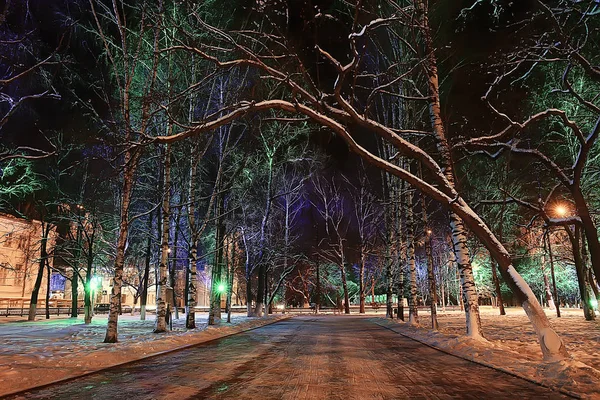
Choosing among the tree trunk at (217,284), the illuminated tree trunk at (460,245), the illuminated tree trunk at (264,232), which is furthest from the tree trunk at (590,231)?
the illuminated tree trunk at (264,232)

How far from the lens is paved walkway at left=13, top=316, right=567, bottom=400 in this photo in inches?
250

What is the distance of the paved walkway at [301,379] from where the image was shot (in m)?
6.34

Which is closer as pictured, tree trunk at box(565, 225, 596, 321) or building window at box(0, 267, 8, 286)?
tree trunk at box(565, 225, 596, 321)

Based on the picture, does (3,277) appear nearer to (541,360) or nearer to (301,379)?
(301,379)

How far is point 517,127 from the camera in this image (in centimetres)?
1078

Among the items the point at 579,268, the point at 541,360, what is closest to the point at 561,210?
the point at 579,268

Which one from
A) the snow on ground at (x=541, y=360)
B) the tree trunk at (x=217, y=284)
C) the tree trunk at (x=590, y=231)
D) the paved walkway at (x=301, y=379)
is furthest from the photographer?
the tree trunk at (x=217, y=284)

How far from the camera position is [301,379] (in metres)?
7.49

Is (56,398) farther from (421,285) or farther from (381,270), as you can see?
(421,285)

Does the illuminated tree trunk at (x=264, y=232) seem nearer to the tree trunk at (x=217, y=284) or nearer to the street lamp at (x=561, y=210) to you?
the tree trunk at (x=217, y=284)

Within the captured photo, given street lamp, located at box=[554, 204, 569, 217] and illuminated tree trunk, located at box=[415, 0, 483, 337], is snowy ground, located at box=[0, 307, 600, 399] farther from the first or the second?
street lamp, located at box=[554, 204, 569, 217]

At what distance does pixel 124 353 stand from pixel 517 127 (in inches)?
492

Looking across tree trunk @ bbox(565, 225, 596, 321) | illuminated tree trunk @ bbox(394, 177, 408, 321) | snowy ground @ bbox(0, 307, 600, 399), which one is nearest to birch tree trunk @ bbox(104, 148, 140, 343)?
snowy ground @ bbox(0, 307, 600, 399)

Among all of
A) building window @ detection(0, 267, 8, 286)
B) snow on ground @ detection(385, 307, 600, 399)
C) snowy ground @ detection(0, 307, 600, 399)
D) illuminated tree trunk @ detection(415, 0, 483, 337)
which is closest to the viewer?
snow on ground @ detection(385, 307, 600, 399)
